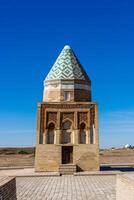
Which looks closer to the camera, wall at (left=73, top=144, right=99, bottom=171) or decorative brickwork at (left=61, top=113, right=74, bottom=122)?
wall at (left=73, top=144, right=99, bottom=171)

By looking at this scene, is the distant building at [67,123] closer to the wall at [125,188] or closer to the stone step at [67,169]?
the stone step at [67,169]

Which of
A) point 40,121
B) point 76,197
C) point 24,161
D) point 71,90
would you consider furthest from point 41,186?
point 24,161

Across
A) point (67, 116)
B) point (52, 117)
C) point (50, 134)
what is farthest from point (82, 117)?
point (50, 134)

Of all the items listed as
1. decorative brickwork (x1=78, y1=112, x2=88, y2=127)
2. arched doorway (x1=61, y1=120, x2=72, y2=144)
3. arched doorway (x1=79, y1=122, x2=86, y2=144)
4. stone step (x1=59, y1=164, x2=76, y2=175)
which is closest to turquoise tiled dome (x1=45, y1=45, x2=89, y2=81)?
decorative brickwork (x1=78, y1=112, x2=88, y2=127)

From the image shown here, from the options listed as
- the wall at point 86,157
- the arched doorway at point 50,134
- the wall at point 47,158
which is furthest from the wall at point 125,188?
the arched doorway at point 50,134

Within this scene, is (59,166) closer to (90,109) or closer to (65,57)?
(90,109)

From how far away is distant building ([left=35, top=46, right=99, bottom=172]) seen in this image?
1944cm

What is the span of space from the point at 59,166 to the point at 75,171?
3.26 feet

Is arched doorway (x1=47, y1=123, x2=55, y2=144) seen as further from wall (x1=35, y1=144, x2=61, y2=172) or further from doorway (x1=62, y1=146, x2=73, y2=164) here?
doorway (x1=62, y1=146, x2=73, y2=164)

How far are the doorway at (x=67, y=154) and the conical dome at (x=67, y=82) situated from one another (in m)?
3.01

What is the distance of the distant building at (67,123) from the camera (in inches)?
765

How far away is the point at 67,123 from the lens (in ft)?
66.7

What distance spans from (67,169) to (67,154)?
3.68 ft

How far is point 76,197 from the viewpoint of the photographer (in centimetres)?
1115
